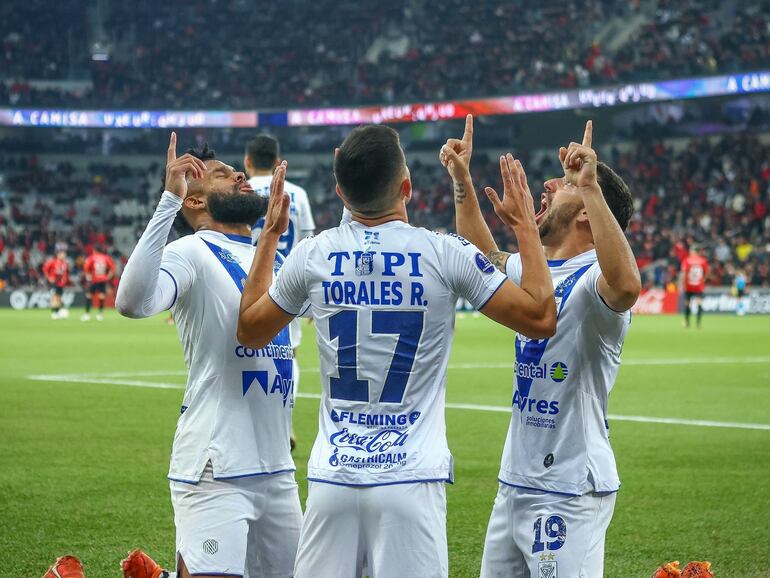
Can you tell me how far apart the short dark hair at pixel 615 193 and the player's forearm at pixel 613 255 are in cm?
32

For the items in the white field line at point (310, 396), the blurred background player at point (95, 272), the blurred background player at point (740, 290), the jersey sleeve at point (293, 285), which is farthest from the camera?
the blurred background player at point (740, 290)

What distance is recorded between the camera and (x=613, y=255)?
4.13 meters

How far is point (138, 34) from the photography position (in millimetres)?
60938

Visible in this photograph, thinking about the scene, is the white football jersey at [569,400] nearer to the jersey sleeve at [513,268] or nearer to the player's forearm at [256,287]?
the jersey sleeve at [513,268]

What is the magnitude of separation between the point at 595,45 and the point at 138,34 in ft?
80.6

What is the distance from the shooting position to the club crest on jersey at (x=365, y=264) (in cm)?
373

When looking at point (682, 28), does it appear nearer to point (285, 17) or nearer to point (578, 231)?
point (285, 17)

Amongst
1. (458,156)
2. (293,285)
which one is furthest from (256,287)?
(458,156)

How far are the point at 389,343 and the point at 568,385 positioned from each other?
98 centimetres

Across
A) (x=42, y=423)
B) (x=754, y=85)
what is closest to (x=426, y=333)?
(x=42, y=423)

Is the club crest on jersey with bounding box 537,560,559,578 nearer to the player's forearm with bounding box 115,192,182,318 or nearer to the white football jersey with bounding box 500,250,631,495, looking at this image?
the white football jersey with bounding box 500,250,631,495

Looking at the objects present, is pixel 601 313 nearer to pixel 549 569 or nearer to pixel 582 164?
pixel 582 164

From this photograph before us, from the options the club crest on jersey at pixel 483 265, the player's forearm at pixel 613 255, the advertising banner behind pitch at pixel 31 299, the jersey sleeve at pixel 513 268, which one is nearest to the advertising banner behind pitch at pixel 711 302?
the advertising banner behind pitch at pixel 31 299

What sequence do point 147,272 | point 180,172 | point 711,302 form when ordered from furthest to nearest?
1. point 711,302
2. point 180,172
3. point 147,272
